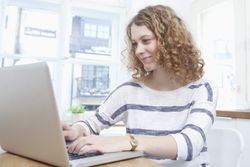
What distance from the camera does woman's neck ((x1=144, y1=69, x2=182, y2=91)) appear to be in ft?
3.76

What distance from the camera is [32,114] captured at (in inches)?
24.3

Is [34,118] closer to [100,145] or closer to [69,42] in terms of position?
[100,145]

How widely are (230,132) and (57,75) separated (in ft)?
7.32

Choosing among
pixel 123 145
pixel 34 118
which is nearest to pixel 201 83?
pixel 123 145

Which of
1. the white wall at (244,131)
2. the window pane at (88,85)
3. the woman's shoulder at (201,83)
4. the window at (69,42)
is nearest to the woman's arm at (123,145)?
the woman's shoulder at (201,83)

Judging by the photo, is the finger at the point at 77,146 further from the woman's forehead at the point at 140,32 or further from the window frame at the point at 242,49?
the window frame at the point at 242,49

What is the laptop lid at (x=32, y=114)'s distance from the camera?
0.56 metres

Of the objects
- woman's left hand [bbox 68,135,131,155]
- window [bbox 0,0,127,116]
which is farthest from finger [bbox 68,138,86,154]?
window [bbox 0,0,127,116]

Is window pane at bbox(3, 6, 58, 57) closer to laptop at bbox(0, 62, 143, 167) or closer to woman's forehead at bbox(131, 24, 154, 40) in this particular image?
woman's forehead at bbox(131, 24, 154, 40)

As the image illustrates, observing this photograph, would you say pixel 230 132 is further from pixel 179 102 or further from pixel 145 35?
pixel 145 35

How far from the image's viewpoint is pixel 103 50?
3.12 meters

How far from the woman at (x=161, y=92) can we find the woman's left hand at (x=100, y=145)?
18cm

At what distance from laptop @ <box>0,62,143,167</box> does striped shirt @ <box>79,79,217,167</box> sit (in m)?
0.28

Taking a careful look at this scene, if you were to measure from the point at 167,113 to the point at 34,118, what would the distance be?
0.60 m
